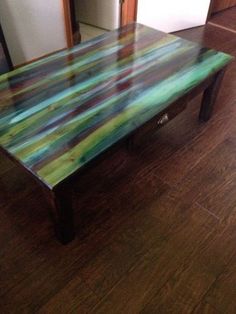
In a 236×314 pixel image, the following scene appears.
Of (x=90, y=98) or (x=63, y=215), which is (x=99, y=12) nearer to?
(x=90, y=98)

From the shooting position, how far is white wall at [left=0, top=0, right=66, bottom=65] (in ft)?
6.51

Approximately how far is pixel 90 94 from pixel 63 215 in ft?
1.80

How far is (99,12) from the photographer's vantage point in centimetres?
287

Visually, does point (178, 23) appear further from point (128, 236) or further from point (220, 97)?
point (128, 236)

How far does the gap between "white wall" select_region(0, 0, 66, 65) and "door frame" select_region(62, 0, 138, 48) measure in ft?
0.11

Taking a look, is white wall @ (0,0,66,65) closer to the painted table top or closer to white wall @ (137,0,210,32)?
the painted table top

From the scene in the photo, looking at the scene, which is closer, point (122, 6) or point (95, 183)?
point (95, 183)

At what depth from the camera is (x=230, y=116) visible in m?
1.90

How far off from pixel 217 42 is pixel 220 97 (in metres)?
1.03

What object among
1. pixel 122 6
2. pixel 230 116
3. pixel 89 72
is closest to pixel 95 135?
pixel 89 72

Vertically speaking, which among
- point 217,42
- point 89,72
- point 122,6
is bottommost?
point 217,42

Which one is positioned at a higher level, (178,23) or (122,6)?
(122,6)

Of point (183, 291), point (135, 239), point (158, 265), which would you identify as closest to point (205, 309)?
point (183, 291)

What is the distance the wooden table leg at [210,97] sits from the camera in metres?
1.63
